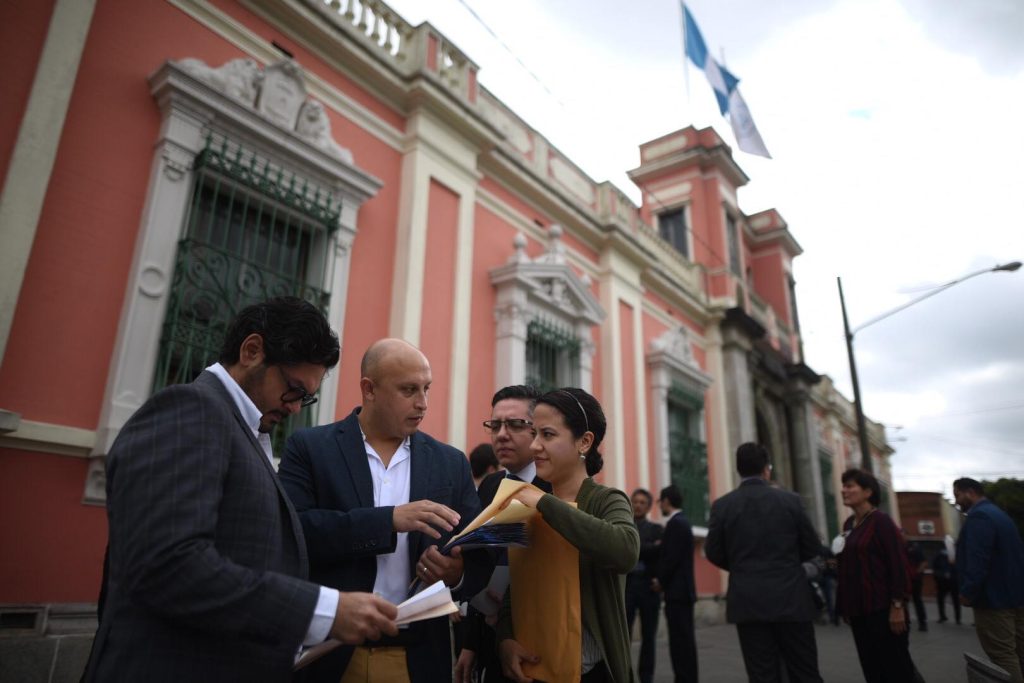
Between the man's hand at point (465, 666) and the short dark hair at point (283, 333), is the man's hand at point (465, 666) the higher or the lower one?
the lower one

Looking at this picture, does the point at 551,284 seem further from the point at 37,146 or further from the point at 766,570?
the point at 37,146

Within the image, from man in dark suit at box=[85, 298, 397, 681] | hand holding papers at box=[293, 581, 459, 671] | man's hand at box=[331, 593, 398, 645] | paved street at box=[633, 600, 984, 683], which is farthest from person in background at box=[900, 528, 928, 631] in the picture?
man in dark suit at box=[85, 298, 397, 681]

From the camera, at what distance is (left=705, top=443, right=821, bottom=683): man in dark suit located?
390 cm

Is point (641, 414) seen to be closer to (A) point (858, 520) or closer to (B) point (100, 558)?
(A) point (858, 520)

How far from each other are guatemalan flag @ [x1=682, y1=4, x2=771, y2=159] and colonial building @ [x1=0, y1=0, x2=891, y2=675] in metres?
2.27

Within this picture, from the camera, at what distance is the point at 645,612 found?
227 inches

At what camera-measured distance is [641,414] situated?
10.5 m

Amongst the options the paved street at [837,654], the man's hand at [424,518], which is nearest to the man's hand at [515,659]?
the man's hand at [424,518]

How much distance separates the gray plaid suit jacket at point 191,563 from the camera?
1302 mm

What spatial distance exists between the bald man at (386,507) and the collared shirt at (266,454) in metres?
0.25

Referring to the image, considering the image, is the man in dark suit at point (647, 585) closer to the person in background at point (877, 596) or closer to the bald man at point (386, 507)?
the person in background at point (877, 596)

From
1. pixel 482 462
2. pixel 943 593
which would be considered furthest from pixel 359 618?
pixel 943 593

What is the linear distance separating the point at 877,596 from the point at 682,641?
1.52 metres

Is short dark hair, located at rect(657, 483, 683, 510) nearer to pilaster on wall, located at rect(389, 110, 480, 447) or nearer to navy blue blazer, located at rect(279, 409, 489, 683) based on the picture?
pilaster on wall, located at rect(389, 110, 480, 447)
